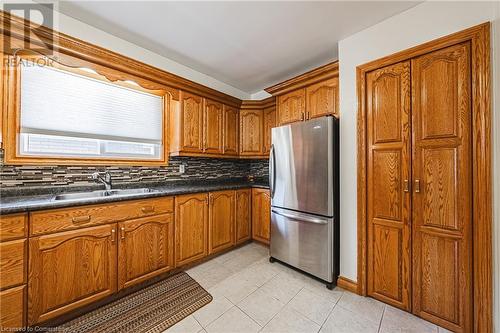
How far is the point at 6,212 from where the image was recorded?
4.00 ft

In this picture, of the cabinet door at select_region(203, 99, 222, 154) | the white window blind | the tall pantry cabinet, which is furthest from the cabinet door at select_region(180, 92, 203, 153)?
the tall pantry cabinet

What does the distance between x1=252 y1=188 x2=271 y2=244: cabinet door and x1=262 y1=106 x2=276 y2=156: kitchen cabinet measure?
702 millimetres

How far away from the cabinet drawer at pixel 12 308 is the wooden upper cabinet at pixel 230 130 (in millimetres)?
2346

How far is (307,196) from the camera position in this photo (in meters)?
2.11

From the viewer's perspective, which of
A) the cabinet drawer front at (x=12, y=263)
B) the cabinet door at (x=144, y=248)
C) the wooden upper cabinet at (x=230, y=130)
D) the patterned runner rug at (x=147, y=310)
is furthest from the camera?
the wooden upper cabinet at (x=230, y=130)

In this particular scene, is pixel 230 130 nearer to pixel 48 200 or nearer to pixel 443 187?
pixel 48 200

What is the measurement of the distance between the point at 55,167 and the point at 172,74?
1501 mm

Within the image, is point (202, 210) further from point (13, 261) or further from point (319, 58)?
point (319, 58)

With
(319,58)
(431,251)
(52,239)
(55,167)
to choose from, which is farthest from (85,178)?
(431,251)

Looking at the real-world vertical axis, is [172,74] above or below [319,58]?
below

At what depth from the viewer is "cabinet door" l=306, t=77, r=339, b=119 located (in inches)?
86.4

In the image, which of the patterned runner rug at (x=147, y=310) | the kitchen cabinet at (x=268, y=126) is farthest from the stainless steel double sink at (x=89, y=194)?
the kitchen cabinet at (x=268, y=126)

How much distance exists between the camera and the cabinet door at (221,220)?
2521 millimetres

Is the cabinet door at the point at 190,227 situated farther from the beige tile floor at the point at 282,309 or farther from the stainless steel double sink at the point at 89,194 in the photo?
the stainless steel double sink at the point at 89,194
